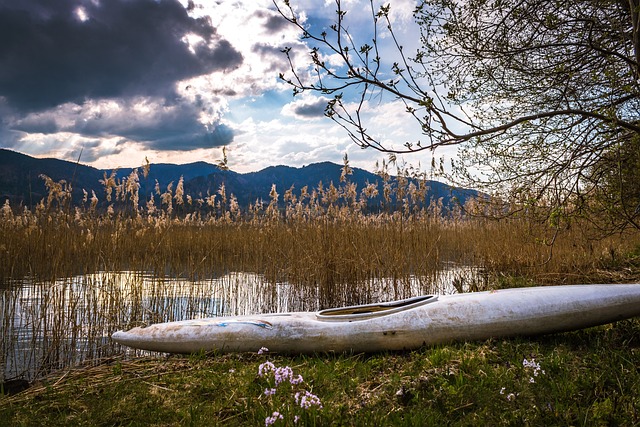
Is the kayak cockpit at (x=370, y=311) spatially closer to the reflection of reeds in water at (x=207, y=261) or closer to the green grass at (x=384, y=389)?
the green grass at (x=384, y=389)

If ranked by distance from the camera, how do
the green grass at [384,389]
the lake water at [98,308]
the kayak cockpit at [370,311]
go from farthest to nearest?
the lake water at [98,308] → the kayak cockpit at [370,311] → the green grass at [384,389]

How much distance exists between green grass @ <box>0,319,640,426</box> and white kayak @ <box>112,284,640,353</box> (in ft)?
0.41

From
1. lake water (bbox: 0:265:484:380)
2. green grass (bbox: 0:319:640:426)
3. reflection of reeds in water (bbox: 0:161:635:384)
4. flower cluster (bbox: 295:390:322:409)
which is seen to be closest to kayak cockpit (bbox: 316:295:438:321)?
green grass (bbox: 0:319:640:426)

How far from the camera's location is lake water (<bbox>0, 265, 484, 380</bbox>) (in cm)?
436

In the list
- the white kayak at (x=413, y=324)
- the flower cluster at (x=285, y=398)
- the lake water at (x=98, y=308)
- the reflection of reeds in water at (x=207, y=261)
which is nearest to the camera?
the flower cluster at (x=285, y=398)

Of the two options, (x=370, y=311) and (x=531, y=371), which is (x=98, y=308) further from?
(x=531, y=371)

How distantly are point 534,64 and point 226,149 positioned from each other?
4.43m

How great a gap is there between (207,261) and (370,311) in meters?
3.79

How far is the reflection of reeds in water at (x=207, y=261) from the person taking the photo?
4621mm

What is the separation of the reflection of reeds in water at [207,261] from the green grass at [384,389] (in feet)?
3.91

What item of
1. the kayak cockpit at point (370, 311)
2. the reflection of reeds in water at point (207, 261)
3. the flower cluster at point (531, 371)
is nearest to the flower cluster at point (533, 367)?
the flower cluster at point (531, 371)

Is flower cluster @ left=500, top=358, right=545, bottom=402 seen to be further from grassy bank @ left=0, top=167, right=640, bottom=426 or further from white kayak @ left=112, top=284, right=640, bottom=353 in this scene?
white kayak @ left=112, top=284, right=640, bottom=353

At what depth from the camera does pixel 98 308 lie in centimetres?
485

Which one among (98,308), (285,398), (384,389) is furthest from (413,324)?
(98,308)
